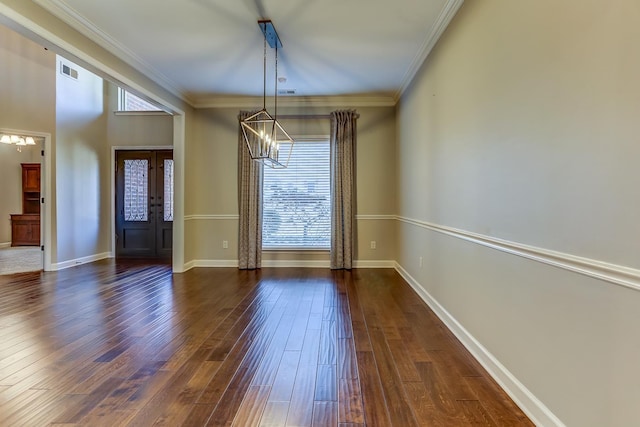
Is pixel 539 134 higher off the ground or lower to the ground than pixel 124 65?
lower

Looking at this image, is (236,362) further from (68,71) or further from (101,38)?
(68,71)

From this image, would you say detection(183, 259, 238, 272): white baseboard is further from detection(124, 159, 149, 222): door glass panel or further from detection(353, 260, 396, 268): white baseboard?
detection(353, 260, 396, 268): white baseboard

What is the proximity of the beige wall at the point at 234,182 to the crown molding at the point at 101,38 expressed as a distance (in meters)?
1.06

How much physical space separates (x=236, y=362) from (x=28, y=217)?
912 cm

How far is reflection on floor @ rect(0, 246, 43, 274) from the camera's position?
5227 mm

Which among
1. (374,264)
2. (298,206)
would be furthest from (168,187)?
(374,264)

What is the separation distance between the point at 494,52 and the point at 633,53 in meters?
1.09

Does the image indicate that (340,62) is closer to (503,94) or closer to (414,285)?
(503,94)

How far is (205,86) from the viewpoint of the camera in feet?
15.4

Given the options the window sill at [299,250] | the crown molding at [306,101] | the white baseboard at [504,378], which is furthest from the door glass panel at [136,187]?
the white baseboard at [504,378]

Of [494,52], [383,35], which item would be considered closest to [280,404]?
[494,52]

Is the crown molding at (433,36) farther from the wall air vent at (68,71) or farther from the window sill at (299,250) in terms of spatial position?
the wall air vent at (68,71)

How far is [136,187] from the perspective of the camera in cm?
644

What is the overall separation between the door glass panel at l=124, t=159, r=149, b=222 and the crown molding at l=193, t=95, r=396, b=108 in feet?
6.69
